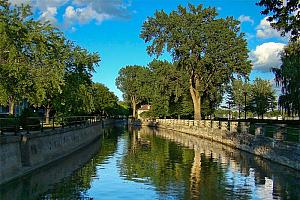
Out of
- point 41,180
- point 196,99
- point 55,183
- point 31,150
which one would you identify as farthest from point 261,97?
point 55,183

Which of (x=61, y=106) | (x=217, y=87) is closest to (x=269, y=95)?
(x=217, y=87)

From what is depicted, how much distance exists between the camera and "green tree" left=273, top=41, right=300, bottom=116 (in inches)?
2152

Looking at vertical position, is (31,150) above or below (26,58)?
below

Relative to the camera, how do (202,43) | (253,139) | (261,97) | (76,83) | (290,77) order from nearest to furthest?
(253,139), (76,83), (290,77), (202,43), (261,97)

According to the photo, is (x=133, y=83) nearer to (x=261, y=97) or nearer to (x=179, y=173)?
(x=261, y=97)

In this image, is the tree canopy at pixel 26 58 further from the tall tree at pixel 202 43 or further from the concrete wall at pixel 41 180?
the tall tree at pixel 202 43

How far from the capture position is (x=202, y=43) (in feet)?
208

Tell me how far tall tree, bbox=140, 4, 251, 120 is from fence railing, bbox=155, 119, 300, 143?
7.85m

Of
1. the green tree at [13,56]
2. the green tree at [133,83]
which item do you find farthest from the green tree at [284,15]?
the green tree at [133,83]

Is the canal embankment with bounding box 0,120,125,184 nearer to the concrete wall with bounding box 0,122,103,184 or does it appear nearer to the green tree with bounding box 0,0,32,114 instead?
the concrete wall with bounding box 0,122,103,184

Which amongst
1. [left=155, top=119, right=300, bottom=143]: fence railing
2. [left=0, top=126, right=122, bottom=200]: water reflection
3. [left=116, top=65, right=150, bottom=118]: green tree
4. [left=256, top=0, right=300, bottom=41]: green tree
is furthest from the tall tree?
[left=116, top=65, right=150, bottom=118]: green tree

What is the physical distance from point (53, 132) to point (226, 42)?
1517 inches

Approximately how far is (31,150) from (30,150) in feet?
0.88

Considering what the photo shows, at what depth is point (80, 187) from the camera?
20.6 m
